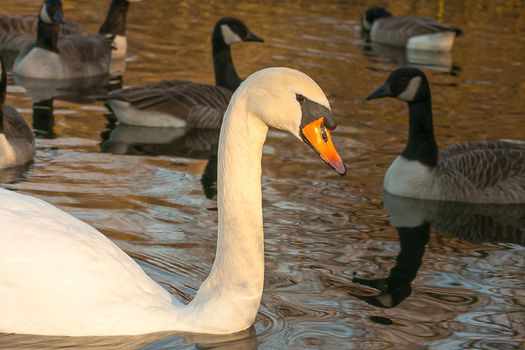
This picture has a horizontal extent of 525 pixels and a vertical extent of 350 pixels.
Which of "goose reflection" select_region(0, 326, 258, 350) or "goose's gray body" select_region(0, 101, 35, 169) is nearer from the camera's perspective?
"goose reflection" select_region(0, 326, 258, 350)

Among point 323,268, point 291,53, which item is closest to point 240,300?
point 323,268

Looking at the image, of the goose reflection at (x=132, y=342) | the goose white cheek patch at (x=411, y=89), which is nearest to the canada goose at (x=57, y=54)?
the goose white cheek patch at (x=411, y=89)

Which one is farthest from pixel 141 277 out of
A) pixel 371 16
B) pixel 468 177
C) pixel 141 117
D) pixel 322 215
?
pixel 371 16

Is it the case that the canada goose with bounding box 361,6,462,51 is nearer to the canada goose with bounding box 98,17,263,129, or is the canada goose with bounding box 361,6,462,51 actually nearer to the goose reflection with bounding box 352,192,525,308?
the canada goose with bounding box 98,17,263,129

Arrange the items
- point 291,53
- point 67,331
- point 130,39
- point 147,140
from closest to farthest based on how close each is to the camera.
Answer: point 67,331, point 147,140, point 291,53, point 130,39

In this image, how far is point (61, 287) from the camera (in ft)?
18.9

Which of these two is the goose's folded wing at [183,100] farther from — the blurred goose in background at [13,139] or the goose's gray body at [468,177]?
the goose's gray body at [468,177]

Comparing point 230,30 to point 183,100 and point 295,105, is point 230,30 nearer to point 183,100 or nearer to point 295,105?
point 183,100

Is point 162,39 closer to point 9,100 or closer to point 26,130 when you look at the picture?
point 9,100

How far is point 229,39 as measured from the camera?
1520cm

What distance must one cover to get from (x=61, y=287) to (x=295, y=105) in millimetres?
1503

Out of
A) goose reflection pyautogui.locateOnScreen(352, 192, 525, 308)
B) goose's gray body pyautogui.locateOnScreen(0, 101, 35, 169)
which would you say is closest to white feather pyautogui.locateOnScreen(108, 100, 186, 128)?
goose's gray body pyautogui.locateOnScreen(0, 101, 35, 169)

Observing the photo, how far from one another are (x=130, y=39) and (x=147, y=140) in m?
7.73

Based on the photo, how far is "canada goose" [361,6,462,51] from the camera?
20.4 m
